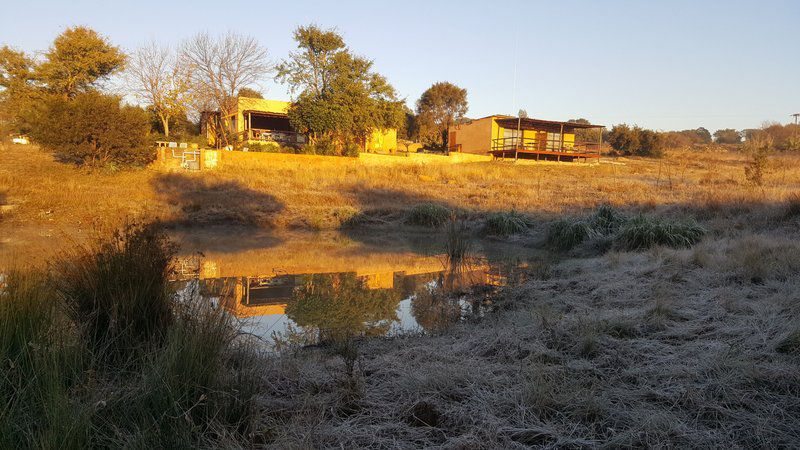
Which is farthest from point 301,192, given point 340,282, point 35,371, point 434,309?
point 35,371

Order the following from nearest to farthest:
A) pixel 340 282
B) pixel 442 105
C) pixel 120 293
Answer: pixel 120 293
pixel 340 282
pixel 442 105

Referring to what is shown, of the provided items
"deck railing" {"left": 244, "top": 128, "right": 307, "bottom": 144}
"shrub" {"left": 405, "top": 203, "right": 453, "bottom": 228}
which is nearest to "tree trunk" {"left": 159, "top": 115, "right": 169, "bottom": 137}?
"deck railing" {"left": 244, "top": 128, "right": 307, "bottom": 144}

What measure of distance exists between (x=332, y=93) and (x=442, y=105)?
25599 millimetres

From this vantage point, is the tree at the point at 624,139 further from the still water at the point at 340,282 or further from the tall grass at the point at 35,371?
the tall grass at the point at 35,371

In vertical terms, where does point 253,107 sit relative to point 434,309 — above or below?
above

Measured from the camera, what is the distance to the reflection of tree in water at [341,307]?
6078 millimetres

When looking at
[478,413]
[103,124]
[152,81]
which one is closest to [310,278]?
[478,413]

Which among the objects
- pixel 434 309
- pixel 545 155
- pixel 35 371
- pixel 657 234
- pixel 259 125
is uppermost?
pixel 259 125

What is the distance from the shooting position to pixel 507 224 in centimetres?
1606

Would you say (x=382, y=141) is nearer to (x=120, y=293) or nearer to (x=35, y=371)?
(x=120, y=293)

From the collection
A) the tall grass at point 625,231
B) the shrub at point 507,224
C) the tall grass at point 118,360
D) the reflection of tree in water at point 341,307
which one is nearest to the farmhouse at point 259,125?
the shrub at point 507,224

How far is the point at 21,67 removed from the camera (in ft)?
111

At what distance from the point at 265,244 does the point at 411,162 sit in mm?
19369

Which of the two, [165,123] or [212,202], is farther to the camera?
[165,123]
